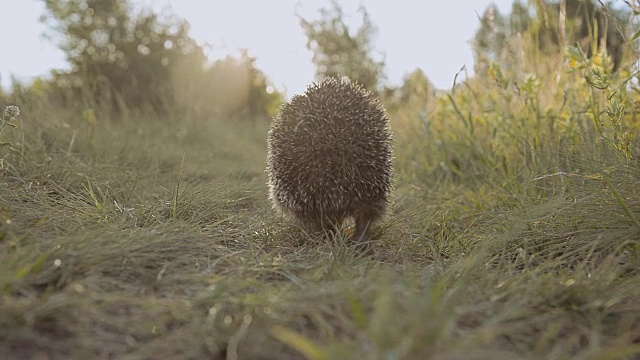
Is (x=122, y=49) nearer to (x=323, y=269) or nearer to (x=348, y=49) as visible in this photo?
(x=348, y=49)

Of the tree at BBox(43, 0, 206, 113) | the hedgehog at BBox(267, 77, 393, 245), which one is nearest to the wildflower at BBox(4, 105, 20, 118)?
the hedgehog at BBox(267, 77, 393, 245)

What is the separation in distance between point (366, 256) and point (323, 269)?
33.1 inches

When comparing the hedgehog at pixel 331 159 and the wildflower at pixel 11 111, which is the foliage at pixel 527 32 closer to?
the hedgehog at pixel 331 159

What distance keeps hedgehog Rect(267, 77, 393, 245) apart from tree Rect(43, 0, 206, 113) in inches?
287

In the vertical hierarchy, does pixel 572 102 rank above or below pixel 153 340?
above

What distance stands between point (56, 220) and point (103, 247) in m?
0.63


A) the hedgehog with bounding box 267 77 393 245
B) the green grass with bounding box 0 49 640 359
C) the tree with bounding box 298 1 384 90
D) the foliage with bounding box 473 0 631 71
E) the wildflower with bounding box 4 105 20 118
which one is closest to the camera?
the green grass with bounding box 0 49 640 359

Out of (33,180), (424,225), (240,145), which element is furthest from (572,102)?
(240,145)

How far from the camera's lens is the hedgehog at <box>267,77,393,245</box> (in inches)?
140

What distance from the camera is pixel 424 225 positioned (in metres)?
4.04

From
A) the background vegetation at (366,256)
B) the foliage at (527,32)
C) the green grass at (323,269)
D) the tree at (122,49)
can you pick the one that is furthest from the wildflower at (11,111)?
the tree at (122,49)

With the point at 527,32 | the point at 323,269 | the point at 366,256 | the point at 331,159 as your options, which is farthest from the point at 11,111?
the point at 527,32

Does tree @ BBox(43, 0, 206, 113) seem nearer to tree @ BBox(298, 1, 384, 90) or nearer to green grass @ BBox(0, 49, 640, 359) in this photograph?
tree @ BBox(298, 1, 384, 90)

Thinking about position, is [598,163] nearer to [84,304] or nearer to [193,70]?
[84,304]
